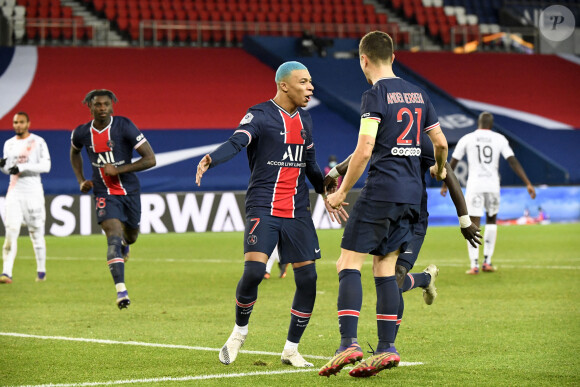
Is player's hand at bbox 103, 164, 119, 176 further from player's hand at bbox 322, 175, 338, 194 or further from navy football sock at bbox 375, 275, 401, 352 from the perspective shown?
navy football sock at bbox 375, 275, 401, 352

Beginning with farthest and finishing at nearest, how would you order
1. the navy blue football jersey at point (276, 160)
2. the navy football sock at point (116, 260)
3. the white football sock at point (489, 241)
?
the white football sock at point (489, 241) → the navy football sock at point (116, 260) → the navy blue football jersey at point (276, 160)

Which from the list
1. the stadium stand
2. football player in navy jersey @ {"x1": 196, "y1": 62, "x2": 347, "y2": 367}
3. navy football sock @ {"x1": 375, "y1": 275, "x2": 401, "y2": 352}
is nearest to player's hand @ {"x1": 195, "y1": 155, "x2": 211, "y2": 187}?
football player in navy jersey @ {"x1": 196, "y1": 62, "x2": 347, "y2": 367}

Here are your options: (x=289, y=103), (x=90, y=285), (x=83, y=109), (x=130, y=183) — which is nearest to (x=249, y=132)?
(x=289, y=103)

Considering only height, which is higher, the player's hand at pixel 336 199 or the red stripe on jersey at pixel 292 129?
the red stripe on jersey at pixel 292 129

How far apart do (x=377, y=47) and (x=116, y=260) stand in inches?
186

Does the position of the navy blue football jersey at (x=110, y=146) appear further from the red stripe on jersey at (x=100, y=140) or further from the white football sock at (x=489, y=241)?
the white football sock at (x=489, y=241)

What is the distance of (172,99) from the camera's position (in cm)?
3062

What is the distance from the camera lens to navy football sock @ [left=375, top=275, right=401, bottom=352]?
6.51 m

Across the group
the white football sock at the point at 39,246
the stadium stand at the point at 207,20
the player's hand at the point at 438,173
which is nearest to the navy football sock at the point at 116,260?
the white football sock at the point at 39,246

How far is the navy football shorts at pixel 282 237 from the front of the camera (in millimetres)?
7082

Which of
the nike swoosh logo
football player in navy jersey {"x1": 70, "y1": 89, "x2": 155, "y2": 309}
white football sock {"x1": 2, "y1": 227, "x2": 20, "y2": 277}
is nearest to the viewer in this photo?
football player in navy jersey {"x1": 70, "y1": 89, "x2": 155, "y2": 309}

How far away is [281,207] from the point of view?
7.15 meters

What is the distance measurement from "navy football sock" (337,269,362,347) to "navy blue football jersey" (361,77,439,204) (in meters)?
0.55

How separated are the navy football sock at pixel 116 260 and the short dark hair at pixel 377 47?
14.9ft
